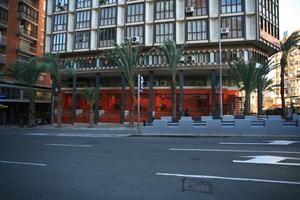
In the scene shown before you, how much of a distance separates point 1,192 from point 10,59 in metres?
37.8

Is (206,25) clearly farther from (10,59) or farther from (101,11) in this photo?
(10,59)

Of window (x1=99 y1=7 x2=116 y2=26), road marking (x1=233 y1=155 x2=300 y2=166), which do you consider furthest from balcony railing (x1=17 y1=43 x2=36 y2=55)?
road marking (x1=233 y1=155 x2=300 y2=166)

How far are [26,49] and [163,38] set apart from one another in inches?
1082

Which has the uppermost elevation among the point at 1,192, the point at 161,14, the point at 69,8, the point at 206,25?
the point at 69,8

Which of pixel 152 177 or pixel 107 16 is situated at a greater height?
pixel 107 16

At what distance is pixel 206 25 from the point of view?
2647cm

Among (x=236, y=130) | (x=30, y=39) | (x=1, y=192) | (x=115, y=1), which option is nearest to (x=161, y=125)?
(x=236, y=130)

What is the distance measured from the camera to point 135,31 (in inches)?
1145

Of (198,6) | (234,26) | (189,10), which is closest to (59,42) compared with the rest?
(189,10)

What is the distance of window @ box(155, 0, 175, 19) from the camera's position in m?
27.9

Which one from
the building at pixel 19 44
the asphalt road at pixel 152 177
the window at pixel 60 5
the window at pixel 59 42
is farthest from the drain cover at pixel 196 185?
the window at pixel 60 5

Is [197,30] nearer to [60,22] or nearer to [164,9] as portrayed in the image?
[164,9]

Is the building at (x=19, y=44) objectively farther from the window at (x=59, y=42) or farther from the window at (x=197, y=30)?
the window at (x=197, y=30)

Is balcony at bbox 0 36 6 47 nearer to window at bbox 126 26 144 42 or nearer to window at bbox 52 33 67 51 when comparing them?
window at bbox 52 33 67 51
